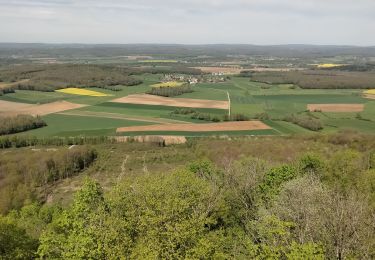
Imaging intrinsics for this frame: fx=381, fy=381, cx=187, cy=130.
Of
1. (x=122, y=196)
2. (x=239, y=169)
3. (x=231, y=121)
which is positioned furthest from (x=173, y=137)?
(x=122, y=196)

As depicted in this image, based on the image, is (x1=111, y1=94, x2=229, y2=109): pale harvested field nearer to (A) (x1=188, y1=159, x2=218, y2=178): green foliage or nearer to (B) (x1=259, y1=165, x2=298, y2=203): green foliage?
(A) (x1=188, y1=159, x2=218, y2=178): green foliage

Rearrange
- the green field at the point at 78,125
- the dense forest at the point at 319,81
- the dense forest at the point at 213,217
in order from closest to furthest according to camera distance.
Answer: the dense forest at the point at 213,217, the green field at the point at 78,125, the dense forest at the point at 319,81

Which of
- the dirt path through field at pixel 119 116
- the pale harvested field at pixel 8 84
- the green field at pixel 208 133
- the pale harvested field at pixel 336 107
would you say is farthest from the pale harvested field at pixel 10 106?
the pale harvested field at pixel 336 107

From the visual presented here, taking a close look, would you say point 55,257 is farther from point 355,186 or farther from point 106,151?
point 106,151

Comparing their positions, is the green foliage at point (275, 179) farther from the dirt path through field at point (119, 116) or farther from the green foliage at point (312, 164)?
the dirt path through field at point (119, 116)

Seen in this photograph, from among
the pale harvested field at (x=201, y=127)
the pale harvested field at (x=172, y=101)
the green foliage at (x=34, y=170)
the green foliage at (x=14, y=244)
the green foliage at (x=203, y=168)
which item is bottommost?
the green foliage at (x=34, y=170)

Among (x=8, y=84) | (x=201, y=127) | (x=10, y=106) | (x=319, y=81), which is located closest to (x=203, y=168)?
(x=201, y=127)
